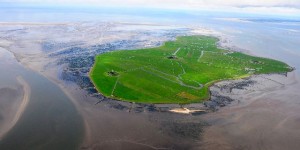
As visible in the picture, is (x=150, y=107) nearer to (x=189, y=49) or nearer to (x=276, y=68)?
(x=276, y=68)

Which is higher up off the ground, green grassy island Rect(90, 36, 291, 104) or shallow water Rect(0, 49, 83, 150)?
green grassy island Rect(90, 36, 291, 104)

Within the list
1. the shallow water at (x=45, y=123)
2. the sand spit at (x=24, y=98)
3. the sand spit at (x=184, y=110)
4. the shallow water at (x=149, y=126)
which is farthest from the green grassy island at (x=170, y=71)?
the sand spit at (x=24, y=98)

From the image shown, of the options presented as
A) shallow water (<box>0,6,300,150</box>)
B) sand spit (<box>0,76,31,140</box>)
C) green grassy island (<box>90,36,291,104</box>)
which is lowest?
shallow water (<box>0,6,300,150</box>)

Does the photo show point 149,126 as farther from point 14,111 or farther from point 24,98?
point 24,98

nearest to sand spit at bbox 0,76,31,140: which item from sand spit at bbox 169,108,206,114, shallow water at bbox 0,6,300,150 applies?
shallow water at bbox 0,6,300,150

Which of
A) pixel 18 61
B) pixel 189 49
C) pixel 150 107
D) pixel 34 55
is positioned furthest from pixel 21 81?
pixel 189 49

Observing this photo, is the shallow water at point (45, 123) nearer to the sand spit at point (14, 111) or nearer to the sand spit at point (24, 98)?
the sand spit at point (24, 98)

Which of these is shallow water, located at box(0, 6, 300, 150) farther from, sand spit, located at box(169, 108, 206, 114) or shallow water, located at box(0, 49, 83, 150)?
sand spit, located at box(169, 108, 206, 114)

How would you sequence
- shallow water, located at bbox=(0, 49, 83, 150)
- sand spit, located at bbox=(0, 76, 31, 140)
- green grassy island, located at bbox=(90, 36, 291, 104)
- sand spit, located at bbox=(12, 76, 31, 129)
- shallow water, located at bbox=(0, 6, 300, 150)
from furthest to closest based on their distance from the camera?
green grassy island, located at bbox=(90, 36, 291, 104)
sand spit, located at bbox=(12, 76, 31, 129)
sand spit, located at bbox=(0, 76, 31, 140)
shallow water, located at bbox=(0, 6, 300, 150)
shallow water, located at bbox=(0, 49, 83, 150)
